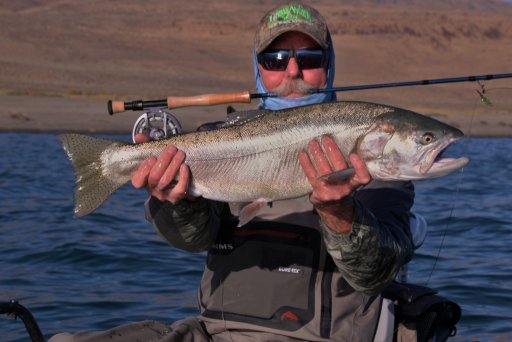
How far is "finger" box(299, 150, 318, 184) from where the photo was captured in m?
3.65

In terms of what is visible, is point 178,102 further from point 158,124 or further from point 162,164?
point 158,124

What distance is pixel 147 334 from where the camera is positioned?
4258 millimetres

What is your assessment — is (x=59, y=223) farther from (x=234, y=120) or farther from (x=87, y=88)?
(x=87, y=88)

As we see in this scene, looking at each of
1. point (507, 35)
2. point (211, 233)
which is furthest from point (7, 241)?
point (507, 35)

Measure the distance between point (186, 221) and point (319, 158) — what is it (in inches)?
32.3

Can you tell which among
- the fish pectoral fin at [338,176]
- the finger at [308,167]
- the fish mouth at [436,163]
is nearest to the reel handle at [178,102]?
the finger at [308,167]

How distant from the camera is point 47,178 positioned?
48.7ft

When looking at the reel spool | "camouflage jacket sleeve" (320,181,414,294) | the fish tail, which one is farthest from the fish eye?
the reel spool

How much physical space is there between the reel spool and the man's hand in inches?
77.1

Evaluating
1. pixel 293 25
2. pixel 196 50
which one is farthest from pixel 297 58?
pixel 196 50

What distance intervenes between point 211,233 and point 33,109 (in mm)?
22676

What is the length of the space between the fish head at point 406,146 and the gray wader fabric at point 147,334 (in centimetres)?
115

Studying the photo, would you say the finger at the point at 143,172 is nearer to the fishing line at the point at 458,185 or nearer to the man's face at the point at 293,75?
the man's face at the point at 293,75

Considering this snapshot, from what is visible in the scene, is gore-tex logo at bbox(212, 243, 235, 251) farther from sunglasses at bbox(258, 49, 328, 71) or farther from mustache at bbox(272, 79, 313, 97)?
sunglasses at bbox(258, 49, 328, 71)
